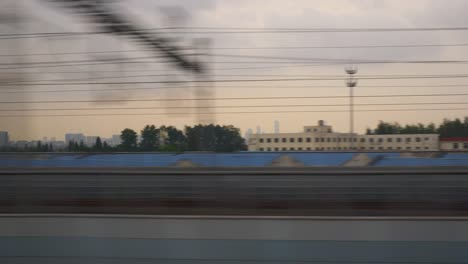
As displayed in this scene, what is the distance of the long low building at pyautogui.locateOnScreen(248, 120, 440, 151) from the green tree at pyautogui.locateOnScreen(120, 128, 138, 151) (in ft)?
2.76

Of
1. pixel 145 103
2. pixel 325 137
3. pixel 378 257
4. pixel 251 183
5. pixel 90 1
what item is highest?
pixel 90 1

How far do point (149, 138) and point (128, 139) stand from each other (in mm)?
152

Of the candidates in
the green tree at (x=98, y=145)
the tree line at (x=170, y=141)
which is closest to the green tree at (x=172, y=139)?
the tree line at (x=170, y=141)

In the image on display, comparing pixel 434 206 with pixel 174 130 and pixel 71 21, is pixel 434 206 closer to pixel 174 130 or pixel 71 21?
pixel 174 130

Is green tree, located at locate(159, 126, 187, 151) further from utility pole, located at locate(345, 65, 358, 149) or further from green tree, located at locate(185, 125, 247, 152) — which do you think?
utility pole, located at locate(345, 65, 358, 149)

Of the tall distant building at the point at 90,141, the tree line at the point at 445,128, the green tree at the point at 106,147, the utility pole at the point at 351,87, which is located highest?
the utility pole at the point at 351,87

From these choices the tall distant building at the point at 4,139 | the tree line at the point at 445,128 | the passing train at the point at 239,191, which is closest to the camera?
the tree line at the point at 445,128

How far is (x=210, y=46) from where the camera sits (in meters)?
3.88

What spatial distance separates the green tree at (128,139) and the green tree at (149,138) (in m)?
A: 0.06

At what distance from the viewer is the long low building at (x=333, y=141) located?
357cm

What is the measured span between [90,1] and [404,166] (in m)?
2.55

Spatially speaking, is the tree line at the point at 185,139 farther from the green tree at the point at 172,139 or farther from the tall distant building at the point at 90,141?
the tall distant building at the point at 90,141

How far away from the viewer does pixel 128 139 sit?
12.9 ft

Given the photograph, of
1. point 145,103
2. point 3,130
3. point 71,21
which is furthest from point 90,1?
point 3,130
